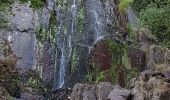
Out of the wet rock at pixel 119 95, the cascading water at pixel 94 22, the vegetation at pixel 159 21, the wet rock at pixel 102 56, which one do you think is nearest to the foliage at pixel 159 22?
the vegetation at pixel 159 21

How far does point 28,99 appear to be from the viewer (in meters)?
11.3

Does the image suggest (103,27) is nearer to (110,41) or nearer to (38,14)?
(110,41)

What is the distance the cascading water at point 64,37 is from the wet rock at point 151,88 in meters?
5.09

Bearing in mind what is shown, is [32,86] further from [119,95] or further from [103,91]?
[119,95]

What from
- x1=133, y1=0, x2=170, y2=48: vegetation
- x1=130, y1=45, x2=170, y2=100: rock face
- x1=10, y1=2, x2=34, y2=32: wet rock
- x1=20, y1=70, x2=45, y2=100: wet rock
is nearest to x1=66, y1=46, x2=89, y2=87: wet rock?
x1=20, y1=70, x2=45, y2=100: wet rock

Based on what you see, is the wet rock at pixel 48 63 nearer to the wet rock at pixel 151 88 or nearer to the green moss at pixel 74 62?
the green moss at pixel 74 62

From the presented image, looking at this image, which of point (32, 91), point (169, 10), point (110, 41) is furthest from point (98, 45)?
point (169, 10)

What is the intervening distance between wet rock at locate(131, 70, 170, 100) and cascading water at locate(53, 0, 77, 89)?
200 inches

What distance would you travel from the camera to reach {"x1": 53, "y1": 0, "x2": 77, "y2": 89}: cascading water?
12.9 meters

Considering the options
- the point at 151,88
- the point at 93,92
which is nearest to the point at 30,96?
the point at 93,92

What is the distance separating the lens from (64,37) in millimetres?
13664

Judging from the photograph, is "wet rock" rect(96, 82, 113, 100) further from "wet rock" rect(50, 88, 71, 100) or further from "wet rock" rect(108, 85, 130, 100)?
"wet rock" rect(50, 88, 71, 100)

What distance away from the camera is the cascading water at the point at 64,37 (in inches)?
506

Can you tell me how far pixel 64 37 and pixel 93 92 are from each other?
199 inches
